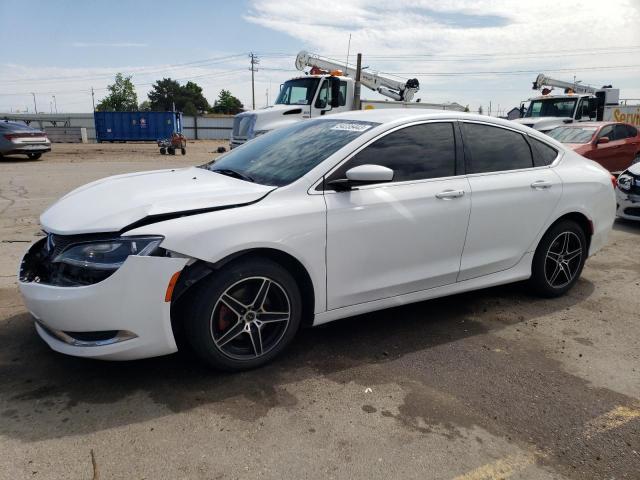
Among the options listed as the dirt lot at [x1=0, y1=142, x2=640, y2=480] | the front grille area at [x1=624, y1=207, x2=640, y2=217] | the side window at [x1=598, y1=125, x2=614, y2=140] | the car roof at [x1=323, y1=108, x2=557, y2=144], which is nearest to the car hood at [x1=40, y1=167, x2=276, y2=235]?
the dirt lot at [x1=0, y1=142, x2=640, y2=480]

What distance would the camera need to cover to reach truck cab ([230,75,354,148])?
521 inches

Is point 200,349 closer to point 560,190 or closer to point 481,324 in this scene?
point 481,324

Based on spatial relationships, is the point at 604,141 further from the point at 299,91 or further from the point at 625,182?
the point at 299,91

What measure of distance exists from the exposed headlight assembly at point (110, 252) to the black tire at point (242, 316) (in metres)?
0.38

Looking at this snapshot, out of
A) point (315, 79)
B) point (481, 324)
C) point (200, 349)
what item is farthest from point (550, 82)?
point (200, 349)

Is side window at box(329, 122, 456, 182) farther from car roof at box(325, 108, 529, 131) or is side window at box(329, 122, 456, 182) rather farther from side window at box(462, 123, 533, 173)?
side window at box(462, 123, 533, 173)

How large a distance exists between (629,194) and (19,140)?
60.9ft

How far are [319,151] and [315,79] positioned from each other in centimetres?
1066

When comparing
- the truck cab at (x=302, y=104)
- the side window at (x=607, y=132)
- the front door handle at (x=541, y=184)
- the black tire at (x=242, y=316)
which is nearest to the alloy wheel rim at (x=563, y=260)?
the front door handle at (x=541, y=184)

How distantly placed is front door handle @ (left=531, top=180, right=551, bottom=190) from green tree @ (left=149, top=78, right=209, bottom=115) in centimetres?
10289

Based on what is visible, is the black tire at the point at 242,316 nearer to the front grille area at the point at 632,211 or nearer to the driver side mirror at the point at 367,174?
the driver side mirror at the point at 367,174

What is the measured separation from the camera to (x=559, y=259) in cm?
461

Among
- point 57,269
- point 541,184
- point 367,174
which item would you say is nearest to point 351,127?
point 367,174

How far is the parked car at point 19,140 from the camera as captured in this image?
17562 mm
